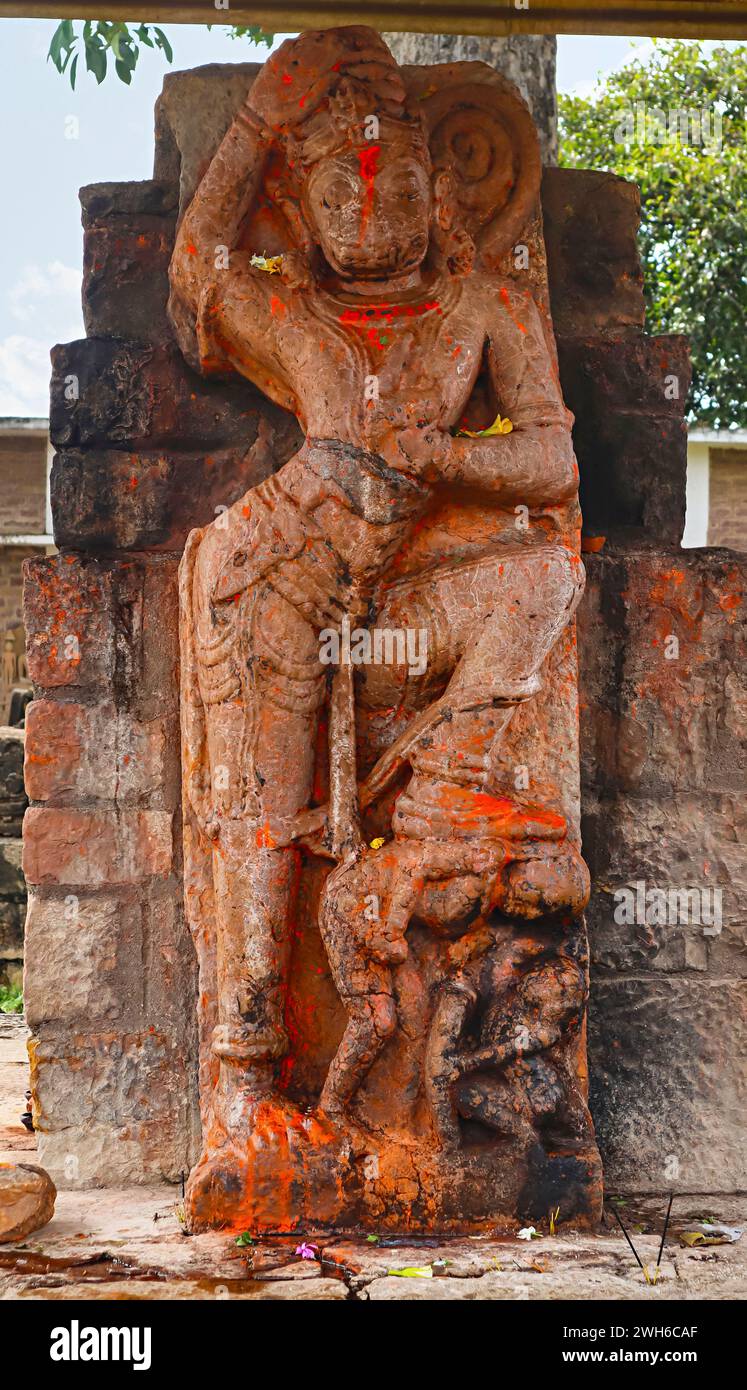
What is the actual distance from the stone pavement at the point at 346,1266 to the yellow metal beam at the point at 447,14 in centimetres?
326

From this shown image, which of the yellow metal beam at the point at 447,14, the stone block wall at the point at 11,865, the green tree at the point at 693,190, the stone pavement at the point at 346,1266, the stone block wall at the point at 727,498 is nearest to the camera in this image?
the stone pavement at the point at 346,1266

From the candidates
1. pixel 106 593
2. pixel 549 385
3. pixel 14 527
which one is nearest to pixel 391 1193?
pixel 106 593

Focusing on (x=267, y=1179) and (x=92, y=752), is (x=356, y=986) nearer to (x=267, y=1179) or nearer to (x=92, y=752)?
(x=267, y=1179)

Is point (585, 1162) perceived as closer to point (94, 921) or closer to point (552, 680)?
point (552, 680)

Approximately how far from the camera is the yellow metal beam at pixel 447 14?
417 cm

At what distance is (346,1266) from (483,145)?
302cm

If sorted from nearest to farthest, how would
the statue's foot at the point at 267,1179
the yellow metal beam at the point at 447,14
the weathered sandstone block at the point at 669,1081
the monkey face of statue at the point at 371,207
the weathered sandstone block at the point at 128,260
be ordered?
the statue's foot at the point at 267,1179 → the monkey face of statue at the point at 371,207 → the yellow metal beam at the point at 447,14 → the weathered sandstone block at the point at 669,1081 → the weathered sandstone block at the point at 128,260

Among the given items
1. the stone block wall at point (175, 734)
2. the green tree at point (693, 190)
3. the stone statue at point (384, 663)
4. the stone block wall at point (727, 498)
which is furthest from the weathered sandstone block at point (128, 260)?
the stone block wall at point (727, 498)

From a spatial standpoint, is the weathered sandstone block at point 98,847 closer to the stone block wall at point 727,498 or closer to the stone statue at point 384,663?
the stone statue at point 384,663

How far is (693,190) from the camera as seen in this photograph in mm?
16922

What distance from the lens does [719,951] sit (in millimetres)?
4453
